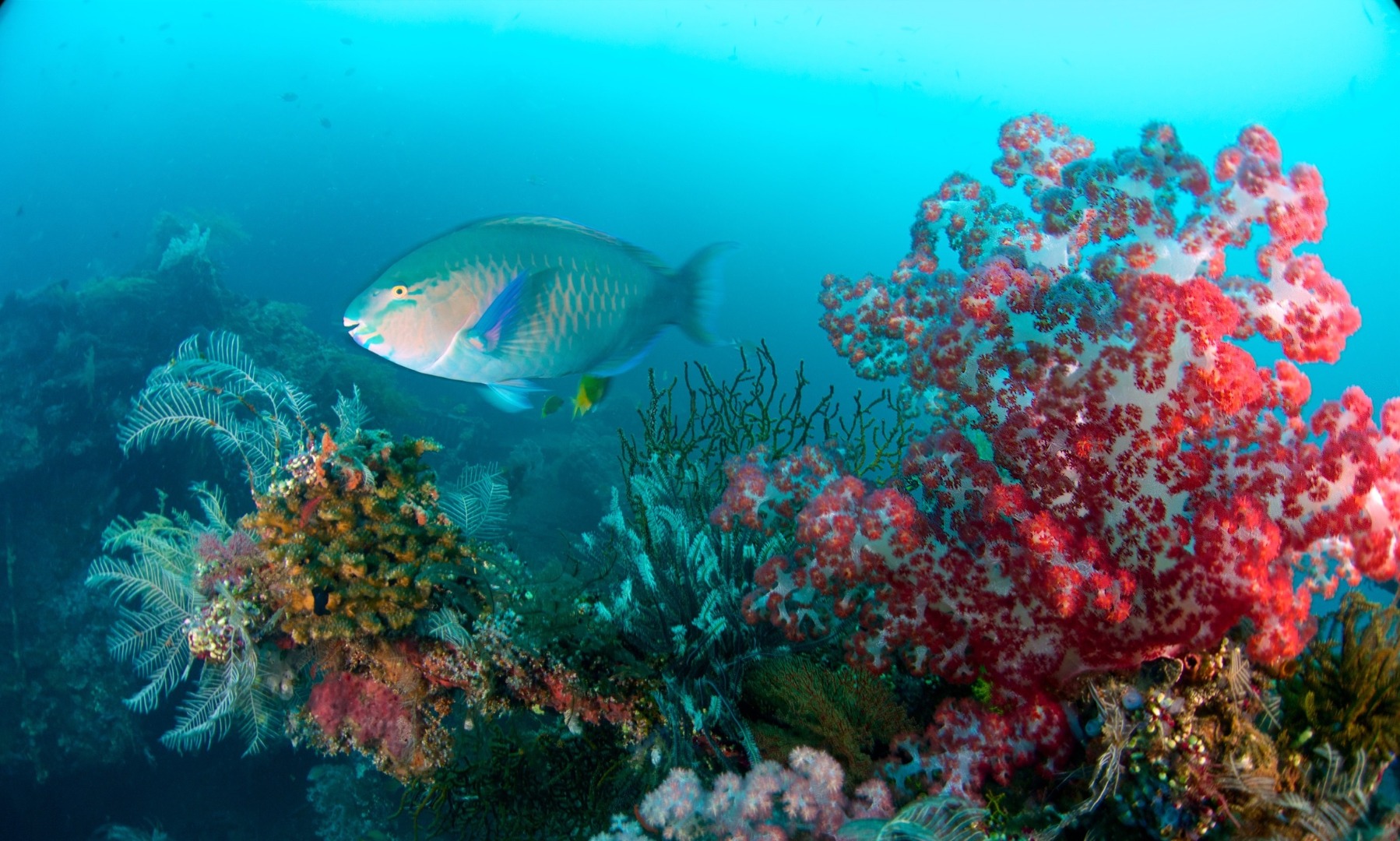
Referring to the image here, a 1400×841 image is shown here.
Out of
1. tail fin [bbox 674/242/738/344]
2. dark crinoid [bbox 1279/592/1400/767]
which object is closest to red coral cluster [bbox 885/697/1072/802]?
dark crinoid [bbox 1279/592/1400/767]

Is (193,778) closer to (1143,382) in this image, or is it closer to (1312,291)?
(1143,382)

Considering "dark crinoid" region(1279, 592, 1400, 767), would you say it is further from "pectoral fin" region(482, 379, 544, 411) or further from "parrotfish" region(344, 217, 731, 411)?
"pectoral fin" region(482, 379, 544, 411)

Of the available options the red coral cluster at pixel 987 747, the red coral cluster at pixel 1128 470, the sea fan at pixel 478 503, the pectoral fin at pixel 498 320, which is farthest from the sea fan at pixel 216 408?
the red coral cluster at pixel 987 747

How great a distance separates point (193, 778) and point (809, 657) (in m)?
8.48

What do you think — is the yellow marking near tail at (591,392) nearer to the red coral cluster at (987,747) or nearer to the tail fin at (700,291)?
the tail fin at (700,291)

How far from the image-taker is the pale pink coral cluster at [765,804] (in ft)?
6.73

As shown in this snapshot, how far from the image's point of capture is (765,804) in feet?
6.77

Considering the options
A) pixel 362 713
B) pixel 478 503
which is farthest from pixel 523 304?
pixel 362 713

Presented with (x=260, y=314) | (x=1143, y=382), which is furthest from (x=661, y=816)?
(x=260, y=314)

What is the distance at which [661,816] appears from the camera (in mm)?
2094

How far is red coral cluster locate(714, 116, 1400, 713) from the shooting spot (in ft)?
6.64

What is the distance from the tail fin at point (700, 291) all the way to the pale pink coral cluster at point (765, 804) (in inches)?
79.7

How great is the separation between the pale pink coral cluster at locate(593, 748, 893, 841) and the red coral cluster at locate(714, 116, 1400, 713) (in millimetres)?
467

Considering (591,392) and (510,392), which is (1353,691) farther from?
(591,392)
